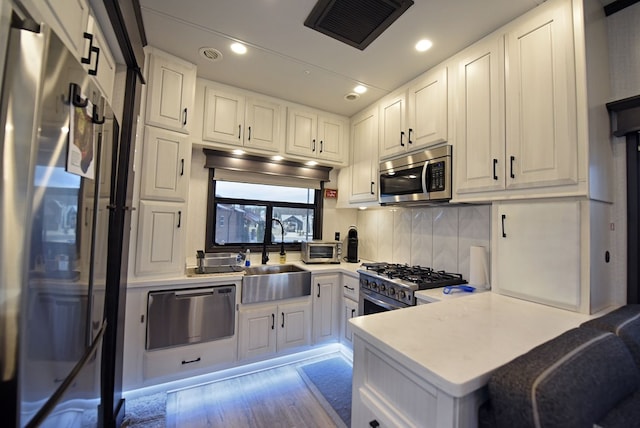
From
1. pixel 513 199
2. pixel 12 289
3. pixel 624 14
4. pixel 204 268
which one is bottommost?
pixel 204 268

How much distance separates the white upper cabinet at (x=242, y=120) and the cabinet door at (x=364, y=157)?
2.95 ft

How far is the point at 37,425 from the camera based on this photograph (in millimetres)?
667

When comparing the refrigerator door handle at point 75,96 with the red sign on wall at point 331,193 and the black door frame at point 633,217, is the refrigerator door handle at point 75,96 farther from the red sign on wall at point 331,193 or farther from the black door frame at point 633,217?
the red sign on wall at point 331,193

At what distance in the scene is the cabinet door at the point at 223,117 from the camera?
8.14 ft

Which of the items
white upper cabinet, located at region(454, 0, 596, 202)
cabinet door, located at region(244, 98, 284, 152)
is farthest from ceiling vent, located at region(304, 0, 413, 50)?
cabinet door, located at region(244, 98, 284, 152)

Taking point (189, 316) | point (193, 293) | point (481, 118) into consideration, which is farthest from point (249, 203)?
point (481, 118)

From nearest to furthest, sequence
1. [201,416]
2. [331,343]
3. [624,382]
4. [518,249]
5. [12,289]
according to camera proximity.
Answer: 1. [12,289]
2. [624,382]
3. [518,249]
4. [201,416]
5. [331,343]

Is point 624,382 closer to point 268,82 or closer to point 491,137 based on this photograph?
point 491,137

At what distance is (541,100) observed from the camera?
1.49 meters

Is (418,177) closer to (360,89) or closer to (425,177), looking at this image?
(425,177)

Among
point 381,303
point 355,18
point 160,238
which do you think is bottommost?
point 381,303

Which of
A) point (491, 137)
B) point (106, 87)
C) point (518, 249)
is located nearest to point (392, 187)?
point (491, 137)

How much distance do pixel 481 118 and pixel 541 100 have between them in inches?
13.4

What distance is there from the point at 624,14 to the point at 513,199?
120cm
